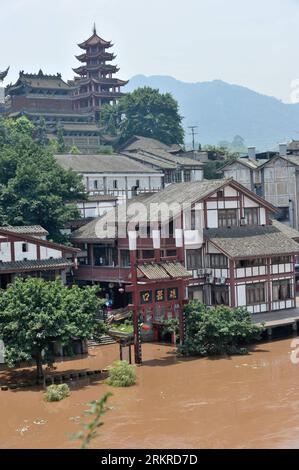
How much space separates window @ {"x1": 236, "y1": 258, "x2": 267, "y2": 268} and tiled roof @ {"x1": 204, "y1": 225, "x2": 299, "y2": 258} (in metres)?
0.55

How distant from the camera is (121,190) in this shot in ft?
205

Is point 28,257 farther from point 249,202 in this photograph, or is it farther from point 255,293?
point 249,202

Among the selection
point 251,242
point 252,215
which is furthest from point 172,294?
point 252,215

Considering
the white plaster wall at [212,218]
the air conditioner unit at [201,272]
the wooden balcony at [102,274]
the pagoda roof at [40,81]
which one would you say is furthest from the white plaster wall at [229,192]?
the pagoda roof at [40,81]

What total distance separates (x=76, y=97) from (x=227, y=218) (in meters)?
66.6

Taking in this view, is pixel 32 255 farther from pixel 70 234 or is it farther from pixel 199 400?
pixel 199 400

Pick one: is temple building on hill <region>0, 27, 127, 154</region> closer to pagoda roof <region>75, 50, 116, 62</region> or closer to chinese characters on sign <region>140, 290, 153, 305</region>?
pagoda roof <region>75, 50, 116, 62</region>

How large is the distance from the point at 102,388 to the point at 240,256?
1184 cm

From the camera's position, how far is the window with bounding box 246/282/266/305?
129 feet

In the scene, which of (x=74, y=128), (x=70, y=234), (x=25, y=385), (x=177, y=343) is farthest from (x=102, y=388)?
(x=74, y=128)

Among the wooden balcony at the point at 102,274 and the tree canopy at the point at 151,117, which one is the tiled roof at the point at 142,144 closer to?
the tree canopy at the point at 151,117

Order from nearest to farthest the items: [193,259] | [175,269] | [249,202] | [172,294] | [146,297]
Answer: [146,297] < [172,294] < [175,269] < [193,259] < [249,202]

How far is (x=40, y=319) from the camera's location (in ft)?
94.9

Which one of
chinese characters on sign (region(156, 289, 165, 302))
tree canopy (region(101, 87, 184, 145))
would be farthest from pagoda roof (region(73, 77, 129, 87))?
chinese characters on sign (region(156, 289, 165, 302))
